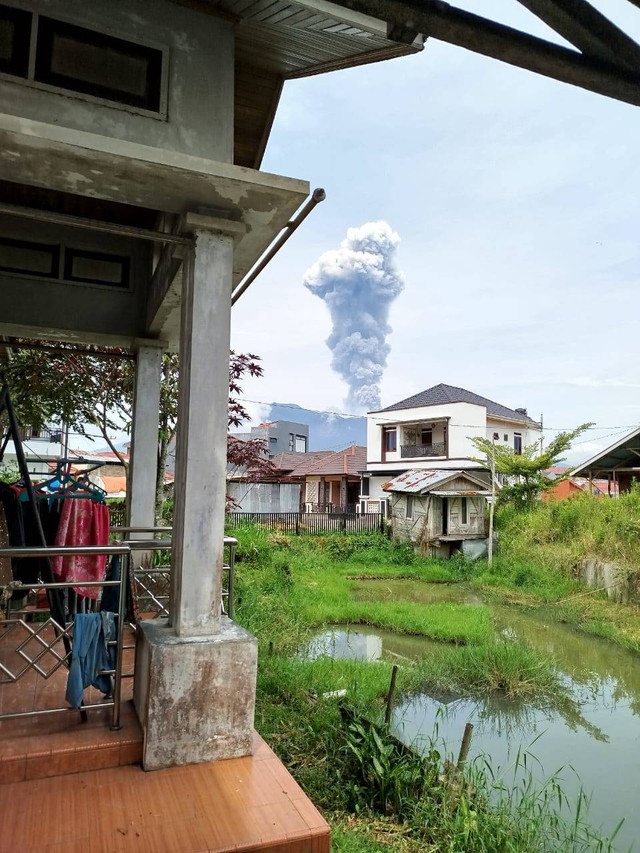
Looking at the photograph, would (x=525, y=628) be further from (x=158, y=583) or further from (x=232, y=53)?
(x=232, y=53)

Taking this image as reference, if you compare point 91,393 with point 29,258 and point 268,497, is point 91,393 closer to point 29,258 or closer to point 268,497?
point 29,258

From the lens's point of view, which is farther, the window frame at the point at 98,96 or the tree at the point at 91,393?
the tree at the point at 91,393

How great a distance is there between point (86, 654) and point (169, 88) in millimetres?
2922

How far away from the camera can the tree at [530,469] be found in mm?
15820

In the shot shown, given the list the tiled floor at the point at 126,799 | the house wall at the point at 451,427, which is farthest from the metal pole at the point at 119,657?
the house wall at the point at 451,427

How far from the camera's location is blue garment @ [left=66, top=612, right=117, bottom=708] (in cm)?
274

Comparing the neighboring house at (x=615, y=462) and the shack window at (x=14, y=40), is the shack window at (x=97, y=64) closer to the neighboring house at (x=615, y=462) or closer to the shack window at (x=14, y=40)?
the shack window at (x=14, y=40)

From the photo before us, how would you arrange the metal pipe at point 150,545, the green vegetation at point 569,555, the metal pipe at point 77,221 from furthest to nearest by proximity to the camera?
1. the green vegetation at point 569,555
2. the metal pipe at point 150,545
3. the metal pipe at point 77,221

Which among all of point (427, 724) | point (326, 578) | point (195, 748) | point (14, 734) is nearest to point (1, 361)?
point (14, 734)

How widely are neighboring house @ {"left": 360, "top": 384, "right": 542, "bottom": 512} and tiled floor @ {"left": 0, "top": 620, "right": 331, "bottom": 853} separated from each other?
2012cm

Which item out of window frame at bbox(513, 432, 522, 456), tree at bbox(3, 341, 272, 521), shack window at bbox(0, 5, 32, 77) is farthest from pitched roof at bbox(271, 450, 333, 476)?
shack window at bbox(0, 5, 32, 77)

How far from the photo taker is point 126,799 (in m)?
2.35

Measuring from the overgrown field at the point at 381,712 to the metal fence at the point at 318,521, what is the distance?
15.6ft

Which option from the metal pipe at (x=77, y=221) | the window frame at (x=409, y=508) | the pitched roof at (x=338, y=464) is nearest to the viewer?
the metal pipe at (x=77, y=221)
